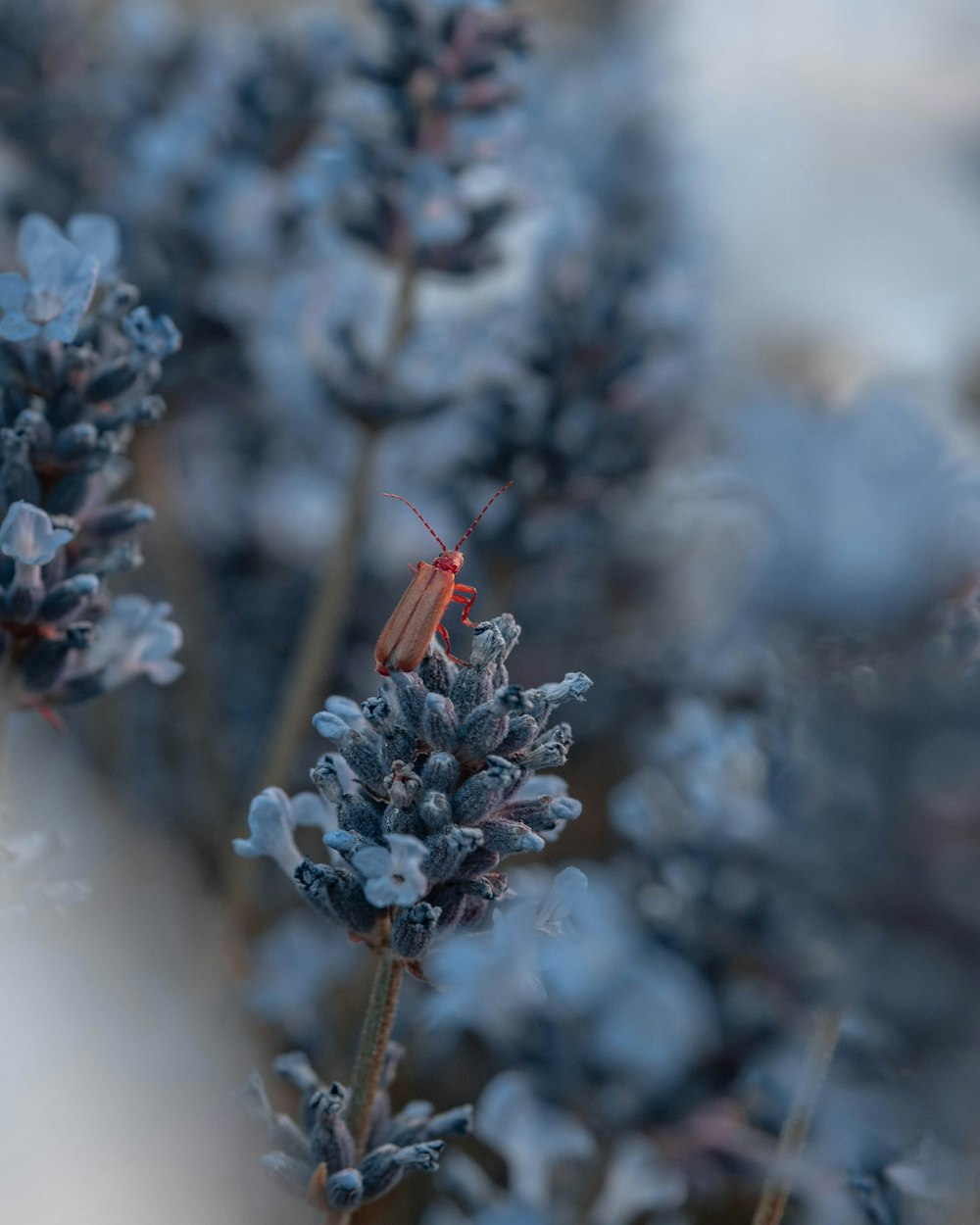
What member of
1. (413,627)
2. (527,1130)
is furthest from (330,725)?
(527,1130)

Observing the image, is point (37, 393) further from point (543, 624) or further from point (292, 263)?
point (543, 624)

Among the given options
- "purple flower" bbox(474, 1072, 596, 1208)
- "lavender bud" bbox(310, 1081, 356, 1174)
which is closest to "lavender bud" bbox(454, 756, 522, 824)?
"lavender bud" bbox(310, 1081, 356, 1174)

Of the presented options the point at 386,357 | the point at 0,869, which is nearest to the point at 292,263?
the point at 386,357

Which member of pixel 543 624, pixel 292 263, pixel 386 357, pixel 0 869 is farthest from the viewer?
pixel 543 624

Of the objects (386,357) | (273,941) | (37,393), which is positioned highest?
(37,393)

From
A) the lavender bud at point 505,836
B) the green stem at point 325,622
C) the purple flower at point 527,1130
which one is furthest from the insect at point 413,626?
the green stem at point 325,622

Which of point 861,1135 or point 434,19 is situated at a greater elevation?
point 434,19

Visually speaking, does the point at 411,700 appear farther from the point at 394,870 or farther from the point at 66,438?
the point at 66,438
